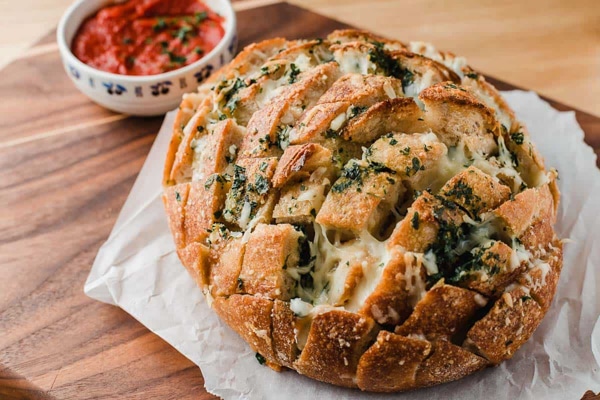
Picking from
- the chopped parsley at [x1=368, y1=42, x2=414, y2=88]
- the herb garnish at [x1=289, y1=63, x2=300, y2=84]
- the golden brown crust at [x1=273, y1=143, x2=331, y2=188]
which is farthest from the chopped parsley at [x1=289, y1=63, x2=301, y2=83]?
the golden brown crust at [x1=273, y1=143, x2=331, y2=188]

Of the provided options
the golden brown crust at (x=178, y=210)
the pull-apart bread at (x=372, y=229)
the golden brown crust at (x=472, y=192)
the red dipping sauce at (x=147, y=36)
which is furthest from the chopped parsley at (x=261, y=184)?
the red dipping sauce at (x=147, y=36)

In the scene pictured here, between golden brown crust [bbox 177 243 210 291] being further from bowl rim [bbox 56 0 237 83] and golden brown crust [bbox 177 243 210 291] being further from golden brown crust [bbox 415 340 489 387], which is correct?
bowl rim [bbox 56 0 237 83]

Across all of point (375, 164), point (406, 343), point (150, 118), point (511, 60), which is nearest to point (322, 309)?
point (406, 343)

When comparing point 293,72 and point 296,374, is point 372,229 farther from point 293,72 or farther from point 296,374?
point 293,72

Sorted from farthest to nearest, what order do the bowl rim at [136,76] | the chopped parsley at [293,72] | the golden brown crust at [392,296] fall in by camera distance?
the bowl rim at [136,76], the chopped parsley at [293,72], the golden brown crust at [392,296]

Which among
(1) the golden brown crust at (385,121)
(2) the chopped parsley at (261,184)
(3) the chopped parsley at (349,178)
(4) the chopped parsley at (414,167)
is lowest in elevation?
(2) the chopped parsley at (261,184)

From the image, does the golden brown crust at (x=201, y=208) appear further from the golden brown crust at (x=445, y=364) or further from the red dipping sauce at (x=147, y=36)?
the red dipping sauce at (x=147, y=36)

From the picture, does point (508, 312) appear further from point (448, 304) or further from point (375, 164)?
point (375, 164)
